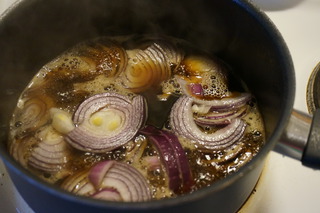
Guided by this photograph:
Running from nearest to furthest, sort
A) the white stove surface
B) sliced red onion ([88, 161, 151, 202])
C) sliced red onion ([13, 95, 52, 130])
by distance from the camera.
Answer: sliced red onion ([88, 161, 151, 202]), the white stove surface, sliced red onion ([13, 95, 52, 130])

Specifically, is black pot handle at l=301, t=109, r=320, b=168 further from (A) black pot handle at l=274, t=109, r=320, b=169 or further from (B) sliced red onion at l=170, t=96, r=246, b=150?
(B) sliced red onion at l=170, t=96, r=246, b=150

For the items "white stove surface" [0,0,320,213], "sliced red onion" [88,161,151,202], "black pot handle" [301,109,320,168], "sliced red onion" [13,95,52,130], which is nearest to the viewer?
"black pot handle" [301,109,320,168]

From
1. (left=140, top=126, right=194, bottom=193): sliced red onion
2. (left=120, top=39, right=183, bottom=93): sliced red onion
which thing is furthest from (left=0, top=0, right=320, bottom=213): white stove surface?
(left=120, top=39, right=183, bottom=93): sliced red onion

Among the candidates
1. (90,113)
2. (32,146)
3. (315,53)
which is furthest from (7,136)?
(315,53)

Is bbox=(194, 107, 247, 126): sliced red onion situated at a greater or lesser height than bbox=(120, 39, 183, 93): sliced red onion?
lesser

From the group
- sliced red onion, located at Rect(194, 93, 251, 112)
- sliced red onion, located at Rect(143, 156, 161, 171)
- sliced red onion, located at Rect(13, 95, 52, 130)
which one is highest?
sliced red onion, located at Rect(13, 95, 52, 130)

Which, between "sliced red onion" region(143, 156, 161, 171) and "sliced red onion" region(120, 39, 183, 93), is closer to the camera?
"sliced red onion" region(143, 156, 161, 171)
